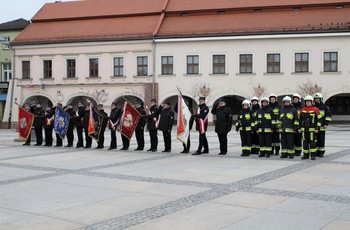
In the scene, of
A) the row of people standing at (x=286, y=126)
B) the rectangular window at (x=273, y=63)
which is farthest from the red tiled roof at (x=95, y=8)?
the row of people standing at (x=286, y=126)

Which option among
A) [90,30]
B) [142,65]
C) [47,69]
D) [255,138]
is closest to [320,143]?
[255,138]

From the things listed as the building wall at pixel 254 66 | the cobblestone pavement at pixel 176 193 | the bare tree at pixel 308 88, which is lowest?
the cobblestone pavement at pixel 176 193

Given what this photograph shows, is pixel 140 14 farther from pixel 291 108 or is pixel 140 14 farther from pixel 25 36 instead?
pixel 291 108

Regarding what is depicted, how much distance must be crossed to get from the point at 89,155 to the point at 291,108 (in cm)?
645

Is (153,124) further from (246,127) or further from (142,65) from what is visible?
(142,65)

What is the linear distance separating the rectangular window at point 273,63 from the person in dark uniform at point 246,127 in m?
25.1

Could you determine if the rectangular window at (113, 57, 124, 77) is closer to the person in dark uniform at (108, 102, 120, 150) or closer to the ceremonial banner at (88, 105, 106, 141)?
the ceremonial banner at (88, 105, 106, 141)

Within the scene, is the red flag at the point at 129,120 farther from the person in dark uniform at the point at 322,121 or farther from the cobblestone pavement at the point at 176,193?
the person in dark uniform at the point at 322,121

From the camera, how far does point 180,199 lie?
771 centimetres

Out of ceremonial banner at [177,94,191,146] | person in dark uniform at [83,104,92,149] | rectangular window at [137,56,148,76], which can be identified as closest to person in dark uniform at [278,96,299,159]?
ceremonial banner at [177,94,191,146]

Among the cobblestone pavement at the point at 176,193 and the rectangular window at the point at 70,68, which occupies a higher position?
the rectangular window at the point at 70,68

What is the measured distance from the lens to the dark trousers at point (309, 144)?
43.1ft

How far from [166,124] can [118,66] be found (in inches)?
1079

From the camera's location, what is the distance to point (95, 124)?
17.5m
